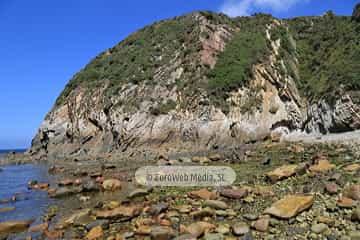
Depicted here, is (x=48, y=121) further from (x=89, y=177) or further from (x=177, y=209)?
(x=177, y=209)

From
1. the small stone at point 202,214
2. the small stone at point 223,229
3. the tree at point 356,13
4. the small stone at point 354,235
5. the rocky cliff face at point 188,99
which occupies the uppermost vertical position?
the tree at point 356,13

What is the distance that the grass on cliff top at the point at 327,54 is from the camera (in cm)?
3198

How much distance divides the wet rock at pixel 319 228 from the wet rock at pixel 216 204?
2980 millimetres

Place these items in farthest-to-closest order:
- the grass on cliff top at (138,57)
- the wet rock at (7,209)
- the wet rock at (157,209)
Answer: the grass on cliff top at (138,57) → the wet rock at (7,209) → the wet rock at (157,209)

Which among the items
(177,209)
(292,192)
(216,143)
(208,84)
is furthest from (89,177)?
(208,84)

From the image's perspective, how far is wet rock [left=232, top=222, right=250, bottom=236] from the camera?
316 inches

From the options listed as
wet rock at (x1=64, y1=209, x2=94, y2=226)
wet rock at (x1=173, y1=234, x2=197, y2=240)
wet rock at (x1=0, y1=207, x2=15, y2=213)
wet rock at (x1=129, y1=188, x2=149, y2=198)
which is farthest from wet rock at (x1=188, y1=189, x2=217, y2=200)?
wet rock at (x1=0, y1=207, x2=15, y2=213)

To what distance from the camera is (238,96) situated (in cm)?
3650

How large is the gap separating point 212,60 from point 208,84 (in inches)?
184

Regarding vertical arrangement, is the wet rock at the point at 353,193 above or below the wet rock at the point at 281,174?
below

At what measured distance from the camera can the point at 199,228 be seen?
8.39 m

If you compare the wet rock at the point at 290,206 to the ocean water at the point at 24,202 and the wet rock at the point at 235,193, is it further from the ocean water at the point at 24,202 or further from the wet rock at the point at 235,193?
the ocean water at the point at 24,202

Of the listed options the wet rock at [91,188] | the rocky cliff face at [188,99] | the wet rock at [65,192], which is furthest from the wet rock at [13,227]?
the rocky cliff face at [188,99]

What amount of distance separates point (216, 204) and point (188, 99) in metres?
26.7
